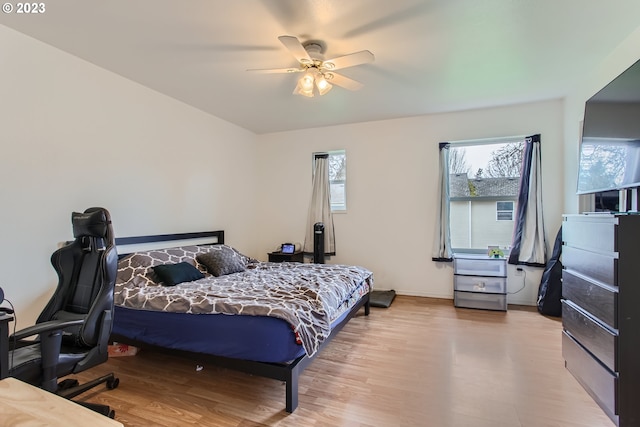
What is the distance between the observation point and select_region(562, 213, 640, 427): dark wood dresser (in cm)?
163

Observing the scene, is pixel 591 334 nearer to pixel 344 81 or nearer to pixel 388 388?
pixel 388 388

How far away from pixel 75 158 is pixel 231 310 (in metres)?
2.11

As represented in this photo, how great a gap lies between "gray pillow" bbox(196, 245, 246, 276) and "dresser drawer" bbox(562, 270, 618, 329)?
313 centimetres

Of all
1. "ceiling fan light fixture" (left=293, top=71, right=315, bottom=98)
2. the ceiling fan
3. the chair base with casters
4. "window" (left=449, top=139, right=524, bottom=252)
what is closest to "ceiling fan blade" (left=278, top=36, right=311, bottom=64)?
the ceiling fan

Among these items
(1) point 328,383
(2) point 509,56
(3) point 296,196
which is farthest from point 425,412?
(3) point 296,196

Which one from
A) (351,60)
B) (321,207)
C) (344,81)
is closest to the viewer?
(351,60)

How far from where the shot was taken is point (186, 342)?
2.17m

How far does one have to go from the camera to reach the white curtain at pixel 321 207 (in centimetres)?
493

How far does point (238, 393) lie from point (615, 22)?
3.87 meters

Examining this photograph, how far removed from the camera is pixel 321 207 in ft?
16.4

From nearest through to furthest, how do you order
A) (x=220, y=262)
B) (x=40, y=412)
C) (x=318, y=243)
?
1. (x=40, y=412)
2. (x=220, y=262)
3. (x=318, y=243)

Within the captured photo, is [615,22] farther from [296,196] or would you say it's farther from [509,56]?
[296,196]

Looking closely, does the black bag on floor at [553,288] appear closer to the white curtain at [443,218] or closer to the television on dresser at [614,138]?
the white curtain at [443,218]

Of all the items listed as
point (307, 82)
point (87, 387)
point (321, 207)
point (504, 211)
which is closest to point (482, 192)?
point (504, 211)
